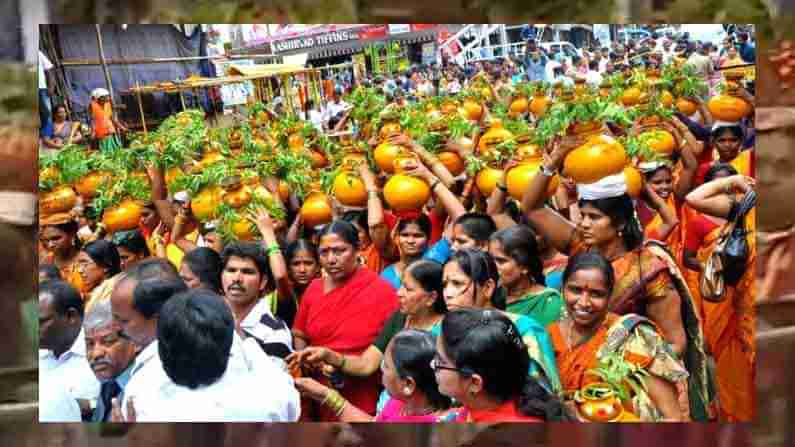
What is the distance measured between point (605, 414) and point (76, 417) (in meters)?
2.33

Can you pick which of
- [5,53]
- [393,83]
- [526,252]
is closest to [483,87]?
[393,83]

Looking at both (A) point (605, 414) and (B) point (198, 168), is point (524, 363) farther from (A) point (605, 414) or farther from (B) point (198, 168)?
(B) point (198, 168)

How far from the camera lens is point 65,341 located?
4.89 meters

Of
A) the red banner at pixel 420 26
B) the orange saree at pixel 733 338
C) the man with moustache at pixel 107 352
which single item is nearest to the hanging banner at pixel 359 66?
the red banner at pixel 420 26

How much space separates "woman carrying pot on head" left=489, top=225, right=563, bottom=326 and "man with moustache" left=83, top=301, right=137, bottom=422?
1.65m

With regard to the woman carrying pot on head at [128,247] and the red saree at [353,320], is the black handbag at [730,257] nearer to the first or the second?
the red saree at [353,320]

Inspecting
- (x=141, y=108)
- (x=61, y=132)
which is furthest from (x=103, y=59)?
(x=61, y=132)

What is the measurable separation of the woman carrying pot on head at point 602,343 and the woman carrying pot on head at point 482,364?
32 centimetres

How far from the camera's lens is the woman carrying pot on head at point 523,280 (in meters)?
4.69

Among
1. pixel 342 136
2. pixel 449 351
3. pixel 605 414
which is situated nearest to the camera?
pixel 449 351

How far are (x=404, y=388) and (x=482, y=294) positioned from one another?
1.95 feet

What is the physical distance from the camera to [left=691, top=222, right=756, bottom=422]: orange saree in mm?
4867

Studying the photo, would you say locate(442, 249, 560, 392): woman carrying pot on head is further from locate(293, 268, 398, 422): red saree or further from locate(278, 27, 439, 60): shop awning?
Answer: locate(278, 27, 439, 60): shop awning

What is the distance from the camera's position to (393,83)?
4941 millimetres
